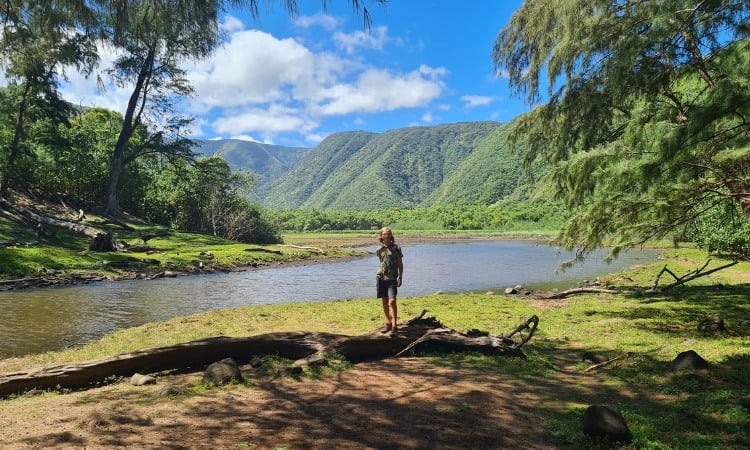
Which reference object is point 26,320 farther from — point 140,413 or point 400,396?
point 400,396

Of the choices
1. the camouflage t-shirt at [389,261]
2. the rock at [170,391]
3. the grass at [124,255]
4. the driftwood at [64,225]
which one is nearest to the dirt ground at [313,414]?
the rock at [170,391]

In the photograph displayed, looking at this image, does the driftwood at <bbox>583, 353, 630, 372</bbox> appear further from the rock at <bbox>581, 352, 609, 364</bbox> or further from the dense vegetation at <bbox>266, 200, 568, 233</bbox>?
the dense vegetation at <bbox>266, 200, 568, 233</bbox>

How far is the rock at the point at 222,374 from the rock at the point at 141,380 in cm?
89

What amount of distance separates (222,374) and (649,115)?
10189 mm

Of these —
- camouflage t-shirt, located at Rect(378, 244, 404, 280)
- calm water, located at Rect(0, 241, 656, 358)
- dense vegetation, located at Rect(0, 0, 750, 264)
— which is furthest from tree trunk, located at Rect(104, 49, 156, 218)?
camouflage t-shirt, located at Rect(378, 244, 404, 280)

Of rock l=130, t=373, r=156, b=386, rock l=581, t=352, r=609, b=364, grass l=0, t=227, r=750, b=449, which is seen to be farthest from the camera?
rock l=581, t=352, r=609, b=364

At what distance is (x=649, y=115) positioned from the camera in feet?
31.4

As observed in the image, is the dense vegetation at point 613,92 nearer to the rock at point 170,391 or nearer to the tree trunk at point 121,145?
the rock at point 170,391

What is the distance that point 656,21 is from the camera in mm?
7207

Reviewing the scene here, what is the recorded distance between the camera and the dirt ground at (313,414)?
15.9 feet

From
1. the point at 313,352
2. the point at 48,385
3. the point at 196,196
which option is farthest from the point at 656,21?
the point at 196,196

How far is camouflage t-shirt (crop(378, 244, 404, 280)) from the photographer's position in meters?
10.2

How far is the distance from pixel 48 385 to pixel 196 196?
5070 centimetres

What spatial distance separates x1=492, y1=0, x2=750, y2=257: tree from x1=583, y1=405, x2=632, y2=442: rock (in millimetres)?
3978
